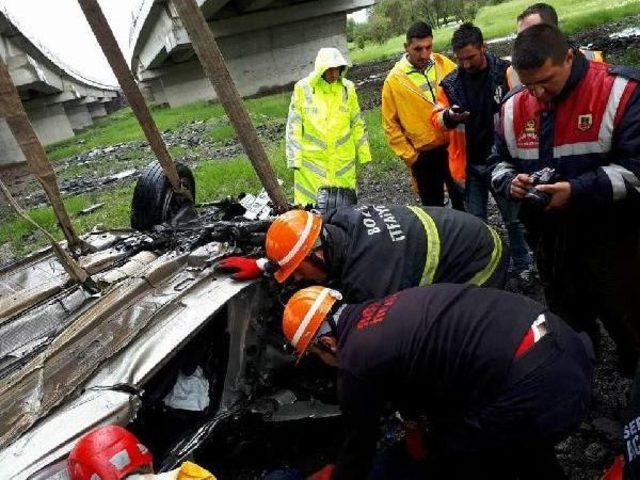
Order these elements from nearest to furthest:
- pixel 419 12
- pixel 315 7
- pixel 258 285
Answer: pixel 258 285, pixel 315 7, pixel 419 12

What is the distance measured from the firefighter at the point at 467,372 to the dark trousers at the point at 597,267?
62cm

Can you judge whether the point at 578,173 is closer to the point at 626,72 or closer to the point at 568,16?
the point at 626,72

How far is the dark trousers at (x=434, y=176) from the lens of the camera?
152 inches

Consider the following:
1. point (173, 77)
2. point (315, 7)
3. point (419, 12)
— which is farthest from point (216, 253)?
point (419, 12)

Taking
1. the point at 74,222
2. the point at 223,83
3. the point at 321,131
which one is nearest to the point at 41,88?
the point at 74,222

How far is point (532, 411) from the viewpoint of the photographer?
1552mm

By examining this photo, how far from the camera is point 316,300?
1771mm

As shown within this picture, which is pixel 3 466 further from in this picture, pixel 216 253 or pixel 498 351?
pixel 498 351

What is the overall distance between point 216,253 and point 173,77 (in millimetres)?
25033

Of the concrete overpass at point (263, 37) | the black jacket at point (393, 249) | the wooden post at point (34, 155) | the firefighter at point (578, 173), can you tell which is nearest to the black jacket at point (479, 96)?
the firefighter at point (578, 173)

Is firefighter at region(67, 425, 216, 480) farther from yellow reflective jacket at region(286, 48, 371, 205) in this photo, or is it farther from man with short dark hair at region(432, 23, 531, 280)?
yellow reflective jacket at region(286, 48, 371, 205)

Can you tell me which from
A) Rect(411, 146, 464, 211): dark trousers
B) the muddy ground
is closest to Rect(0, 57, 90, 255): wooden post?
the muddy ground

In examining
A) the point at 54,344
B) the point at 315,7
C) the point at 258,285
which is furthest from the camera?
the point at 315,7

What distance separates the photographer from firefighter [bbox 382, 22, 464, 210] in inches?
143
